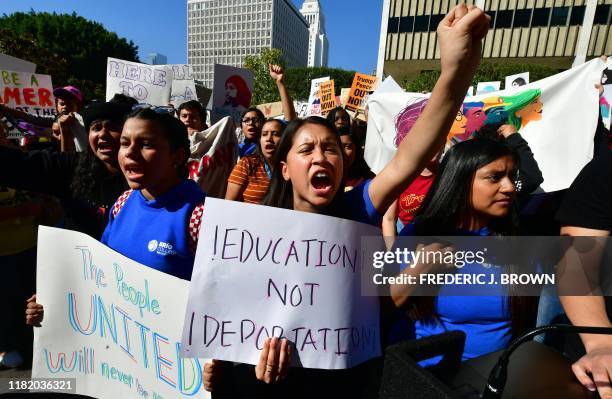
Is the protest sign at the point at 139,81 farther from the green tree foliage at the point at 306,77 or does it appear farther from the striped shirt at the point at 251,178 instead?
the green tree foliage at the point at 306,77

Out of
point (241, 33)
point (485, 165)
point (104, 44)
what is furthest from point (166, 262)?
point (241, 33)

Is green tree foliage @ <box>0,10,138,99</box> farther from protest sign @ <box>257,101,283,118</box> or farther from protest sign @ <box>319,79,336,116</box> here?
protest sign @ <box>319,79,336,116</box>

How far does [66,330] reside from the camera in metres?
1.54

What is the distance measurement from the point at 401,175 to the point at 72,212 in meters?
1.82

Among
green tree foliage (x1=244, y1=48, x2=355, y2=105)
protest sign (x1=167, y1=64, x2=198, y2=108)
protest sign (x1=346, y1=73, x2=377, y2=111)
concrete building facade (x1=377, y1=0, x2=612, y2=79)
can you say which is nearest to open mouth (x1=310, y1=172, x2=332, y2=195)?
protest sign (x1=346, y1=73, x2=377, y2=111)

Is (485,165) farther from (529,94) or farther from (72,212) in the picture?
(529,94)

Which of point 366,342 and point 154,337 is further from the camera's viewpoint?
point 154,337

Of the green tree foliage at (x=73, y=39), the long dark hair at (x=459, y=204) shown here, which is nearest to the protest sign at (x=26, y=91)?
the long dark hair at (x=459, y=204)

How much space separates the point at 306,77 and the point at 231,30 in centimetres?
7317

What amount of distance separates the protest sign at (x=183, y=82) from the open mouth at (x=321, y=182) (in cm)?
631

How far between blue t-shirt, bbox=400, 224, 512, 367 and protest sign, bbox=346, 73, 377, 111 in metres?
6.21

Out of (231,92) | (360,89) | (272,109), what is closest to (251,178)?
(231,92)

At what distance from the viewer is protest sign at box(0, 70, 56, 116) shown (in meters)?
5.03

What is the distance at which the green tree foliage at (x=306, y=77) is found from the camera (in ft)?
152
